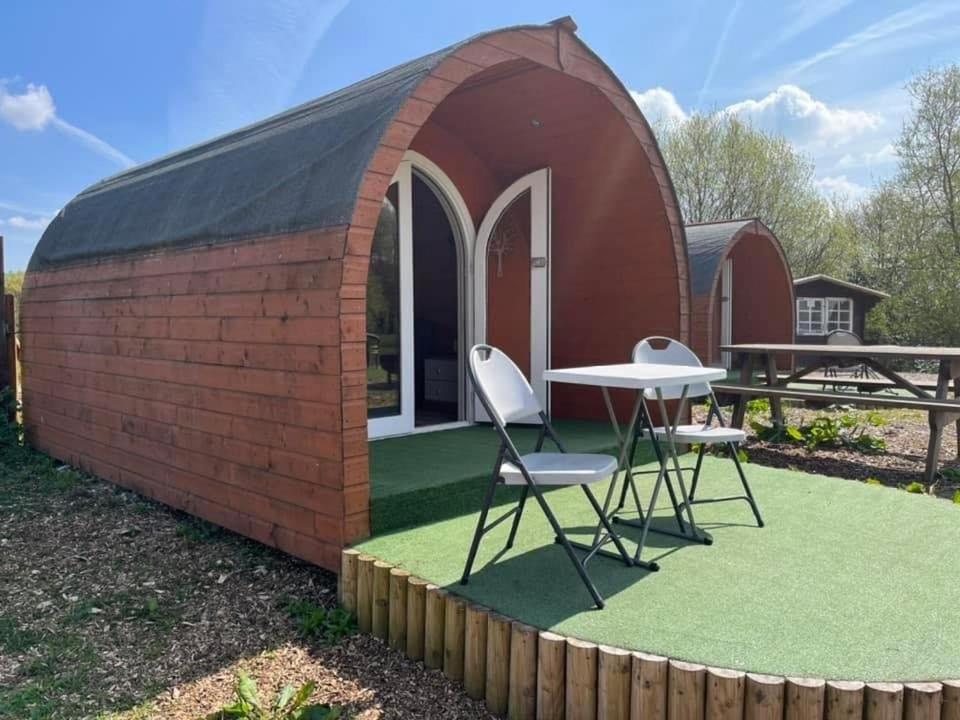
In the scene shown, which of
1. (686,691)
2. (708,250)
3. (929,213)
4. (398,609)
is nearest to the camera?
(686,691)

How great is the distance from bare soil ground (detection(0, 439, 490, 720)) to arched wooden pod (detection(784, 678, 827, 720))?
1.01m

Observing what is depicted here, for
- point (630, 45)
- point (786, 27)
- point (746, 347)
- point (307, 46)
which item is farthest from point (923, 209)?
point (307, 46)

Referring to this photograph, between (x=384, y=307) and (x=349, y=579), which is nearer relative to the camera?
(x=349, y=579)

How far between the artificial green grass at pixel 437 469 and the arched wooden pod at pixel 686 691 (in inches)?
62.8

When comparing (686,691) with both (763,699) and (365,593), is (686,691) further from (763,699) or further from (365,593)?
(365,593)

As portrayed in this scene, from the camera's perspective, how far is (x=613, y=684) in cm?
212

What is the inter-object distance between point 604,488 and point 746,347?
3792 mm

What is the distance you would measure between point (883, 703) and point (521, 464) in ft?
4.23

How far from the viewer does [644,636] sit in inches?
87.8

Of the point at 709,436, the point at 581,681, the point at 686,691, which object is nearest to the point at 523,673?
the point at 581,681

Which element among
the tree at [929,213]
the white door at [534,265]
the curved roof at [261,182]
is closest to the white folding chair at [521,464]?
the curved roof at [261,182]

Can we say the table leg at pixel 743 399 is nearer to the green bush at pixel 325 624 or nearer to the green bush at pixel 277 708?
the green bush at pixel 325 624

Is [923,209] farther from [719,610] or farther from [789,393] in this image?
[719,610]

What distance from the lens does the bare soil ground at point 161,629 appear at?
2566mm
